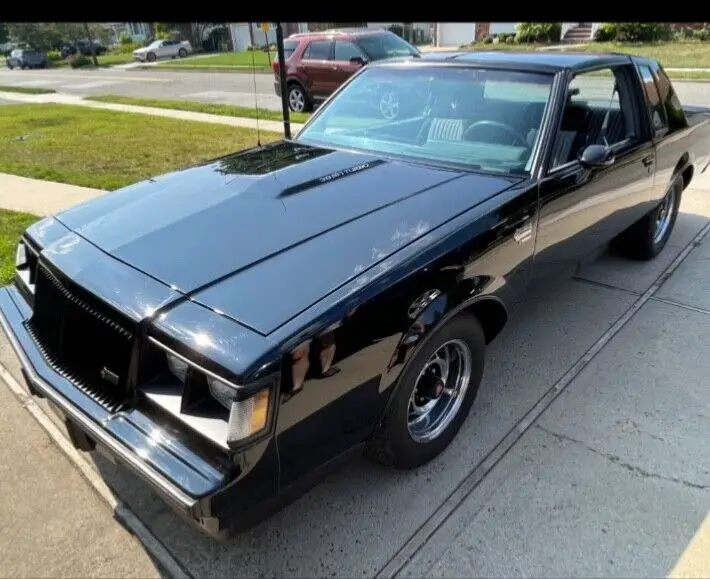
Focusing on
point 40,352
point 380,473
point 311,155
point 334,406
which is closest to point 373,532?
point 380,473

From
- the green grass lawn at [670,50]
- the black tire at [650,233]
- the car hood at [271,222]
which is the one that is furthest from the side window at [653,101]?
the green grass lawn at [670,50]

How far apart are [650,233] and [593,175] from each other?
5.07 ft

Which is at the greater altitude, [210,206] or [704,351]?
[210,206]

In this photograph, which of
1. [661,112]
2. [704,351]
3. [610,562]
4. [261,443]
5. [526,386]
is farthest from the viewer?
[661,112]

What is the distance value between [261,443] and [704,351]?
9.36 ft

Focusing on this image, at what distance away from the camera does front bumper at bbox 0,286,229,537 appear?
1.67 metres

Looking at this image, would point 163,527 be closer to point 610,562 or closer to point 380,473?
point 380,473

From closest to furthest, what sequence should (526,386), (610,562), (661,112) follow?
(610,562) → (526,386) → (661,112)

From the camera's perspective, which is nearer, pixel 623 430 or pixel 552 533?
pixel 552 533

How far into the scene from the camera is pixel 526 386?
308 centimetres

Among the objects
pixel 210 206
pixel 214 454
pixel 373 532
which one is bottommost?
pixel 373 532

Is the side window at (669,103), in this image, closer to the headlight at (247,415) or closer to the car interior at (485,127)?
the car interior at (485,127)

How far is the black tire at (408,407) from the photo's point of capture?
2.19 meters

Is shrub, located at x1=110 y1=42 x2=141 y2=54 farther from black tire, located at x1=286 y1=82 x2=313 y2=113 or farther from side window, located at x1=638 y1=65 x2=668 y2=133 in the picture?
side window, located at x1=638 y1=65 x2=668 y2=133
